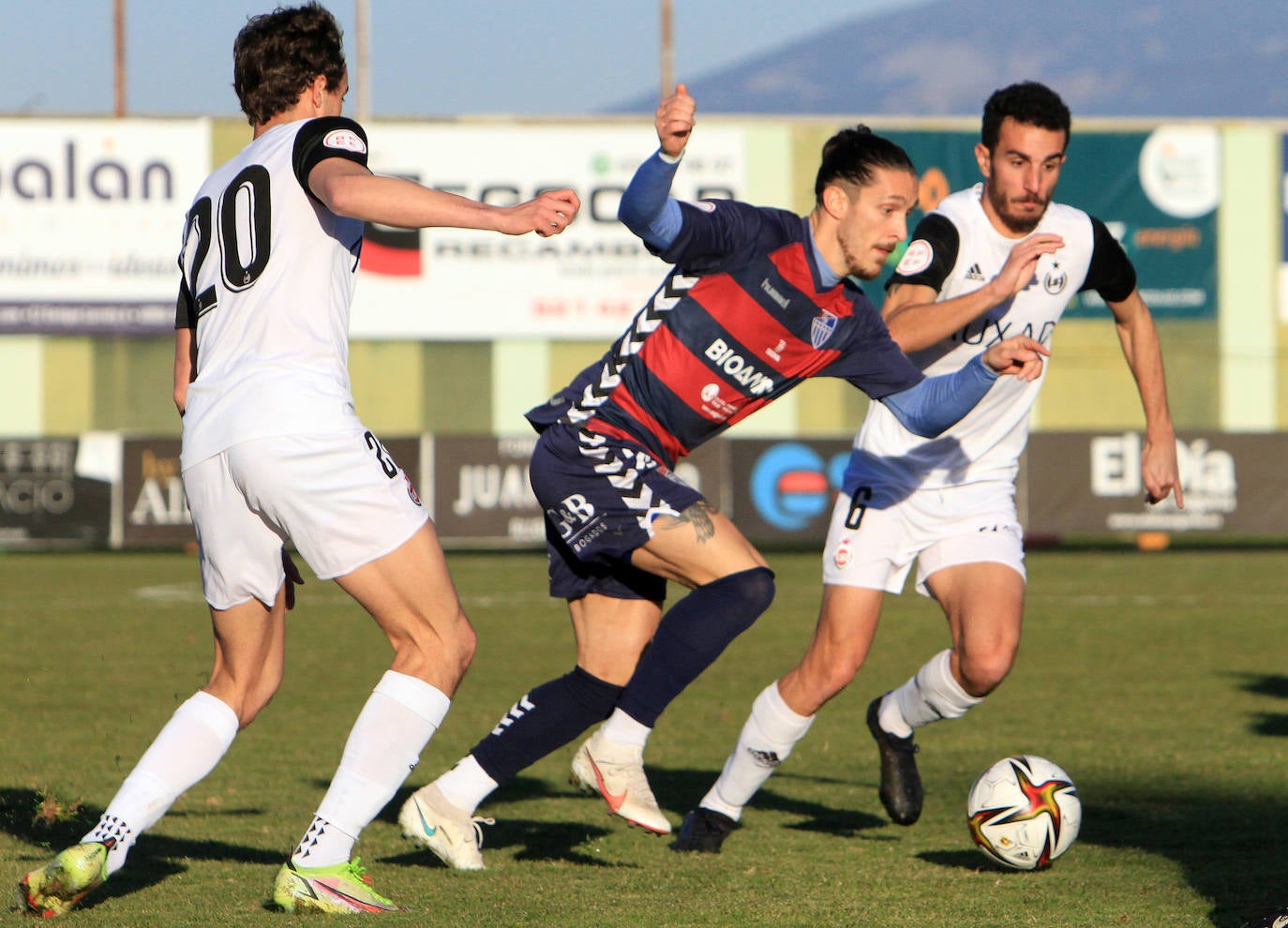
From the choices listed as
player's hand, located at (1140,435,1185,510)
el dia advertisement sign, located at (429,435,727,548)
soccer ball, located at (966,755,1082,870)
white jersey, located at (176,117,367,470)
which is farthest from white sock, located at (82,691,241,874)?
el dia advertisement sign, located at (429,435,727,548)

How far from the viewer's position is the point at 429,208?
12.0ft

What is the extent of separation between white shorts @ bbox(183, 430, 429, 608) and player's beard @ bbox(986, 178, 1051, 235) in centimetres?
239

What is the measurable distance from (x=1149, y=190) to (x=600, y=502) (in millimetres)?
21523

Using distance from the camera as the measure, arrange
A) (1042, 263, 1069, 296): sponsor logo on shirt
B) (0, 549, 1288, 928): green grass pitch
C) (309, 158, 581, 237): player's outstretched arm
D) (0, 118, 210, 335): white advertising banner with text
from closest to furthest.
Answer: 1. (309, 158, 581, 237): player's outstretched arm
2. (0, 549, 1288, 928): green grass pitch
3. (1042, 263, 1069, 296): sponsor logo on shirt
4. (0, 118, 210, 335): white advertising banner with text

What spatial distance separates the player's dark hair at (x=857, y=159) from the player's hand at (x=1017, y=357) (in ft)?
2.04

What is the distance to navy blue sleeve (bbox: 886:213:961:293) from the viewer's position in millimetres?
5359

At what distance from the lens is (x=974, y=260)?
548 cm

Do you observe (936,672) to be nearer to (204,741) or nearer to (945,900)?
(945,900)

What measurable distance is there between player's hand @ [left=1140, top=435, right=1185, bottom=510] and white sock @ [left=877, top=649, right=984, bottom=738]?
2.90ft

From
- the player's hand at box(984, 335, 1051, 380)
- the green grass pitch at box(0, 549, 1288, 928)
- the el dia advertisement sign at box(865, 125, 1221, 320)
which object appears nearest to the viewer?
the green grass pitch at box(0, 549, 1288, 928)

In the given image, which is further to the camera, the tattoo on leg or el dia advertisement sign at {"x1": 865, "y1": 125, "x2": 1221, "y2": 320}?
el dia advertisement sign at {"x1": 865, "y1": 125, "x2": 1221, "y2": 320}

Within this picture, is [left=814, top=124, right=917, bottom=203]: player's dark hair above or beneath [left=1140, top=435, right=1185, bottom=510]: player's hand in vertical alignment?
above

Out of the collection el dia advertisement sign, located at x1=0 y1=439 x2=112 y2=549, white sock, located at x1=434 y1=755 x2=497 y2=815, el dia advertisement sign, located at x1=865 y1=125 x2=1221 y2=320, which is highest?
el dia advertisement sign, located at x1=865 y1=125 x2=1221 y2=320

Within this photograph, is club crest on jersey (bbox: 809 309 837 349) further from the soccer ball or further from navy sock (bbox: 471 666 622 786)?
the soccer ball
